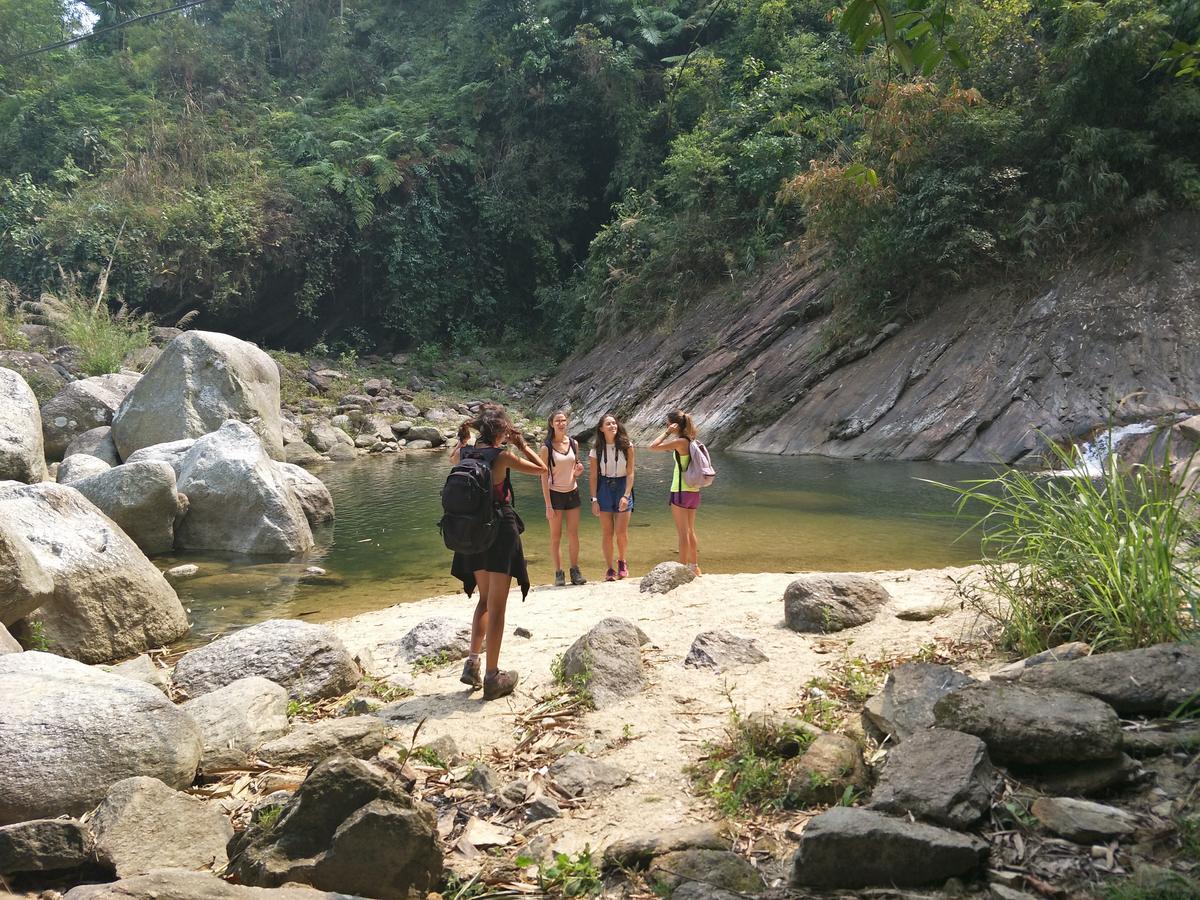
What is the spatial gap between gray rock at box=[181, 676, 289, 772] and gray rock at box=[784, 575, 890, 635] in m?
2.99

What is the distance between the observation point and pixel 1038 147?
18.1 metres

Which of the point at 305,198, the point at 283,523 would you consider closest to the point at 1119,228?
the point at 283,523

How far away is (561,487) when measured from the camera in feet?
27.5

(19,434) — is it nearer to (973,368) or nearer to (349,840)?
(349,840)

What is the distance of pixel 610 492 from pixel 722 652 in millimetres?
3654

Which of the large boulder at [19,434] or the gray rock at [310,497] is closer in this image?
the large boulder at [19,434]

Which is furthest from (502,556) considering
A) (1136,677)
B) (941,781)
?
(1136,677)

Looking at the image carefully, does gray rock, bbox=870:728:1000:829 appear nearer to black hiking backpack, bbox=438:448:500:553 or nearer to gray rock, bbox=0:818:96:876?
black hiking backpack, bbox=438:448:500:553

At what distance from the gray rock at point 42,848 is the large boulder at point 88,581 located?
3.28 meters

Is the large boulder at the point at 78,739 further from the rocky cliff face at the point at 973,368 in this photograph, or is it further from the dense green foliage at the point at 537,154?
the dense green foliage at the point at 537,154

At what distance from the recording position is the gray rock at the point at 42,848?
3012mm

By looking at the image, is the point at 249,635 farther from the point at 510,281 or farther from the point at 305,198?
the point at 510,281

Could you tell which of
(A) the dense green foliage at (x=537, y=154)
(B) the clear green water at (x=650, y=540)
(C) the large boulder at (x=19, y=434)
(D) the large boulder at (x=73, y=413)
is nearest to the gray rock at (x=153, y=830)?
(B) the clear green water at (x=650, y=540)

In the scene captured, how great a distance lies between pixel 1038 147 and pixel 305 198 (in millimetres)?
22842
